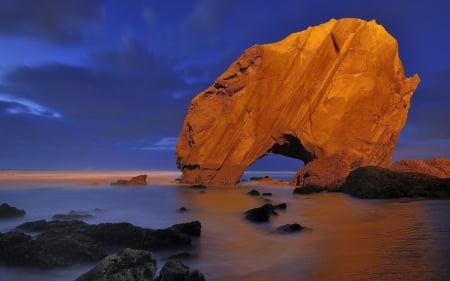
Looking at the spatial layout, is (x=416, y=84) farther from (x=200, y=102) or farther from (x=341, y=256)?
(x=341, y=256)

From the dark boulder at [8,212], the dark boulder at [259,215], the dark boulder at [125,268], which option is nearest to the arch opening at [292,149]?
the dark boulder at [259,215]

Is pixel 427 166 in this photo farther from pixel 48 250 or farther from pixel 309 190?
pixel 48 250

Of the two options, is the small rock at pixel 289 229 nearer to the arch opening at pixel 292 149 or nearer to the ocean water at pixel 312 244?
the ocean water at pixel 312 244

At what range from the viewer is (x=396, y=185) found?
19.7 metres

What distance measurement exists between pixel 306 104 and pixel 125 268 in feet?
89.8

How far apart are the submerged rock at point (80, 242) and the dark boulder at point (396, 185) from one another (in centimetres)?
1237

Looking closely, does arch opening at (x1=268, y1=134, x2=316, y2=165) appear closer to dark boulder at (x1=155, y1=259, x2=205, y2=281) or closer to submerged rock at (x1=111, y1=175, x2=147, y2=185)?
submerged rock at (x1=111, y1=175, x2=147, y2=185)

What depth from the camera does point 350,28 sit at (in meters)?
30.9

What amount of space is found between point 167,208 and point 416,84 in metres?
26.1

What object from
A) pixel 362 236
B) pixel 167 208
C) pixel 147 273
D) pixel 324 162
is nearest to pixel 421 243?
pixel 362 236

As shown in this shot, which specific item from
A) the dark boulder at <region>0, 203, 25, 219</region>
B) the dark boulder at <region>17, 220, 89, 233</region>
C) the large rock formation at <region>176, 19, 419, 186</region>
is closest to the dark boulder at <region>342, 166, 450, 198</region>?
the large rock formation at <region>176, 19, 419, 186</region>

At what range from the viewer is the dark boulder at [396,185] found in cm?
1909

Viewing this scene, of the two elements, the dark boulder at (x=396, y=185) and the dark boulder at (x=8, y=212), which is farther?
the dark boulder at (x=396, y=185)

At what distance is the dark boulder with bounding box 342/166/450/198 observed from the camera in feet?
62.6
